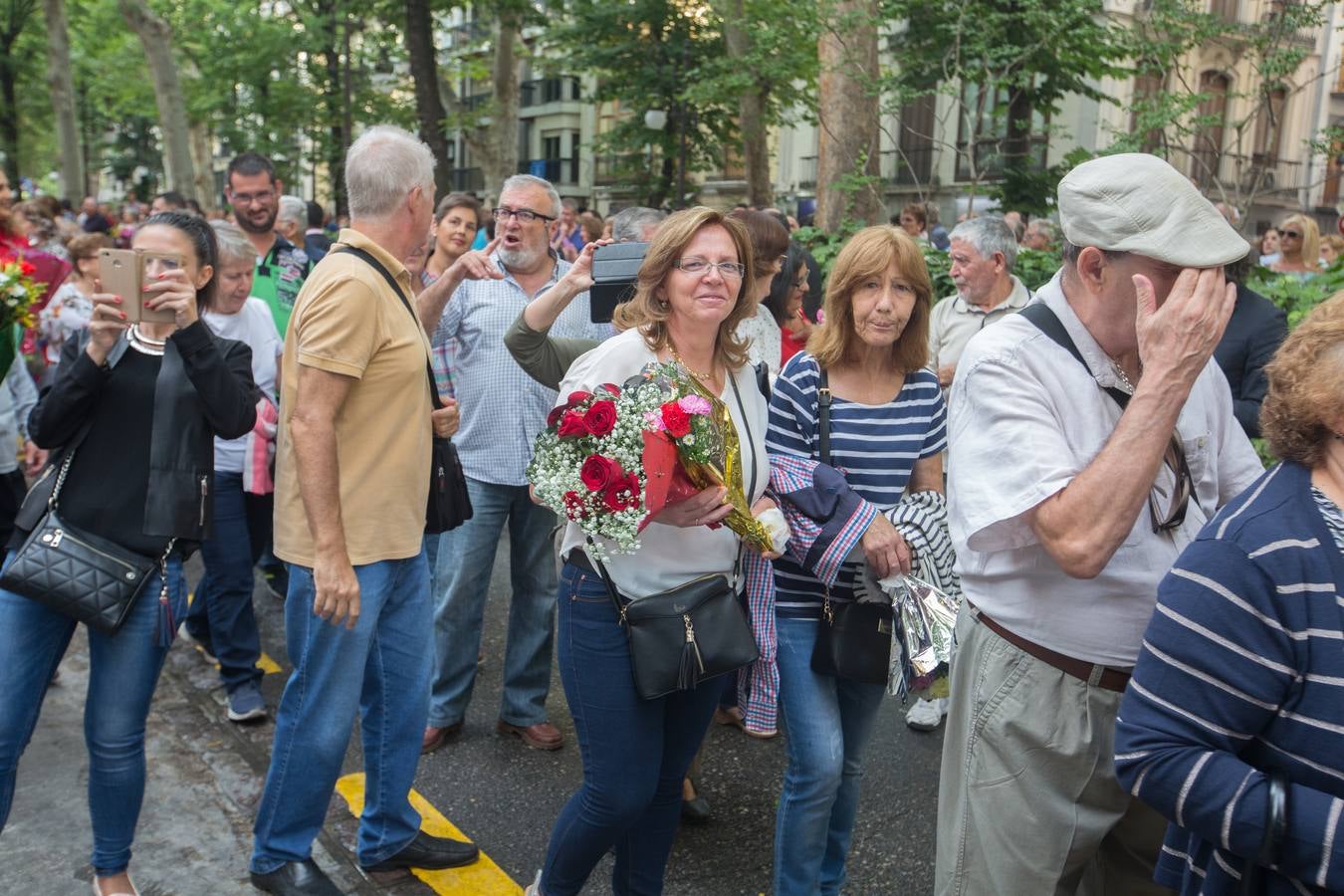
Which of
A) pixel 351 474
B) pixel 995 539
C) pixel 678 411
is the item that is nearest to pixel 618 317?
pixel 678 411

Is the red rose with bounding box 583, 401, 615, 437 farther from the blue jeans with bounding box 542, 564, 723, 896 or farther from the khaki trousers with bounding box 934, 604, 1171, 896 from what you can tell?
the khaki trousers with bounding box 934, 604, 1171, 896

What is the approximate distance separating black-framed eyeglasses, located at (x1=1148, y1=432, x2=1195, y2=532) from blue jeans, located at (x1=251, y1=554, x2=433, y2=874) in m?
2.11

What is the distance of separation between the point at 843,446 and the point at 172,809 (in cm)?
280

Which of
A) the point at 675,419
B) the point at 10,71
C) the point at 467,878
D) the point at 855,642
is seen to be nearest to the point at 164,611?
the point at 467,878

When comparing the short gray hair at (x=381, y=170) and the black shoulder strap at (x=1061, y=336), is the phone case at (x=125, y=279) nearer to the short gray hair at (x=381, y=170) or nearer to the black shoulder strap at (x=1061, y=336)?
the short gray hair at (x=381, y=170)

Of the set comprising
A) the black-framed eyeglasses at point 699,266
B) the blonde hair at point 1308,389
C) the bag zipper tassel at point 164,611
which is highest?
the black-framed eyeglasses at point 699,266

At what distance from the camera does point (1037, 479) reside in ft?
7.07

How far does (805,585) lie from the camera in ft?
10.9

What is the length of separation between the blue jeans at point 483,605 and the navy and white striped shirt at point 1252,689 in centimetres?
320

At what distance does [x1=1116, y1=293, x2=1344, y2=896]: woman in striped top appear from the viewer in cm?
172

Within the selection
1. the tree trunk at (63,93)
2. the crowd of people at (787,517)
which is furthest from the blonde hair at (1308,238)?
the tree trunk at (63,93)

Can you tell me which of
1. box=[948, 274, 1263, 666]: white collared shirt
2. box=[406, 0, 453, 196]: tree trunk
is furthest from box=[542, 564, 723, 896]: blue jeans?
box=[406, 0, 453, 196]: tree trunk

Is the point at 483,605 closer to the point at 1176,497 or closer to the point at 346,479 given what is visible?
the point at 346,479

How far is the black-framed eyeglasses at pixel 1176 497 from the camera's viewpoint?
2.29 m
